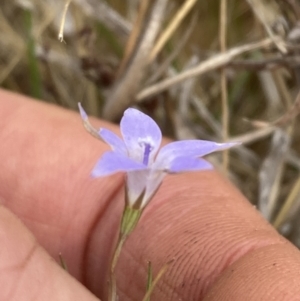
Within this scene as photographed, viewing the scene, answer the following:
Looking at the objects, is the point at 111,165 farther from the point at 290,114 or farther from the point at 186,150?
the point at 290,114

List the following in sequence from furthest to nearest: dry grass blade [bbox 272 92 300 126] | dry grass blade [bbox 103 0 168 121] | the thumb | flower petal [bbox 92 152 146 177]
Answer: dry grass blade [bbox 103 0 168 121] < dry grass blade [bbox 272 92 300 126] < the thumb < flower petal [bbox 92 152 146 177]

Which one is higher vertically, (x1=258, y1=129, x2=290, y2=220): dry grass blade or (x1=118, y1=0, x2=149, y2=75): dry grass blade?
(x1=118, y1=0, x2=149, y2=75): dry grass blade

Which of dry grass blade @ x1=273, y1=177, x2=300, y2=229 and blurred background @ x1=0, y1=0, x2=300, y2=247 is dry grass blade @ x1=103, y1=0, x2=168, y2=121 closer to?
blurred background @ x1=0, y1=0, x2=300, y2=247

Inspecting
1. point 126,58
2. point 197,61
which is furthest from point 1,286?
point 197,61

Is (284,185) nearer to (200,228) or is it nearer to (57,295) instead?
(200,228)

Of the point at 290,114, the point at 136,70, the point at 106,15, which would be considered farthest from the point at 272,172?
the point at 106,15

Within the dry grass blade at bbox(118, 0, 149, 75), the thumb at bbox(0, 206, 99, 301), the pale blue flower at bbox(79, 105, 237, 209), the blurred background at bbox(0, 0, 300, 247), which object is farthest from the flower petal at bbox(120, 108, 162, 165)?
the dry grass blade at bbox(118, 0, 149, 75)
